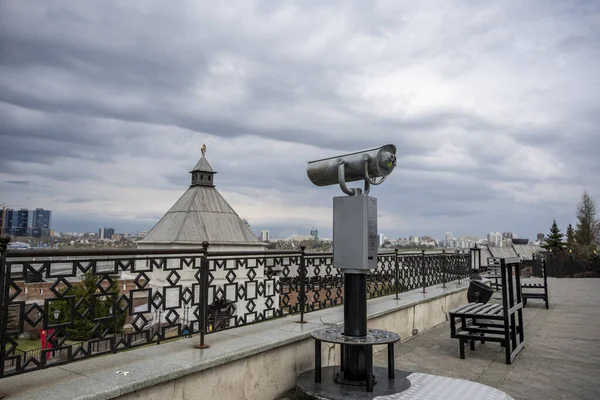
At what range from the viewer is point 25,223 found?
A: 957 cm

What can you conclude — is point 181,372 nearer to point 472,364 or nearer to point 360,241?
point 360,241

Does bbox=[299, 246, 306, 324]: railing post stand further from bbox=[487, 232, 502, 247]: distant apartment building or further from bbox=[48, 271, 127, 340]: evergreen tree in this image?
bbox=[487, 232, 502, 247]: distant apartment building

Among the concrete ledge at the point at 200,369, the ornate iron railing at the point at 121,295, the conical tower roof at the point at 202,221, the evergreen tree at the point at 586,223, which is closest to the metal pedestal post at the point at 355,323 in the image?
the concrete ledge at the point at 200,369

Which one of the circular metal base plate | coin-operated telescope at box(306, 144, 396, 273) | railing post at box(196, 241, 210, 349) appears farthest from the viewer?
railing post at box(196, 241, 210, 349)

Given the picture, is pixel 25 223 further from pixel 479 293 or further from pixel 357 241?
pixel 479 293

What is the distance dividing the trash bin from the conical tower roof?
25319 mm

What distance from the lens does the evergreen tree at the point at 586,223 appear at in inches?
1737

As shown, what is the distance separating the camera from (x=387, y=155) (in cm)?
387

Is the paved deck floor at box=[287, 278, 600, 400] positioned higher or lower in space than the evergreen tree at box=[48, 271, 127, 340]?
lower

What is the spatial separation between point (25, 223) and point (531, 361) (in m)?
11.0

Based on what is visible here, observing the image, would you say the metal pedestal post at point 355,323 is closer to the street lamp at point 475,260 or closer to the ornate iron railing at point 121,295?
the ornate iron railing at point 121,295

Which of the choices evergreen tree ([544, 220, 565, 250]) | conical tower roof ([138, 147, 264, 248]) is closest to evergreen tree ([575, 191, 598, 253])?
evergreen tree ([544, 220, 565, 250])

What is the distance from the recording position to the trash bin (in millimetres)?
7727

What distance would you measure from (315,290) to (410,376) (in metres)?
1.94
